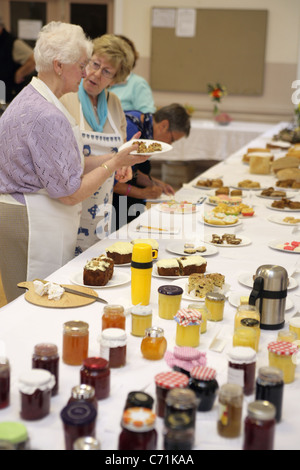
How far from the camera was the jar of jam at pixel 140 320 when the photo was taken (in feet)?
6.12

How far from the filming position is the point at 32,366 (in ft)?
5.09

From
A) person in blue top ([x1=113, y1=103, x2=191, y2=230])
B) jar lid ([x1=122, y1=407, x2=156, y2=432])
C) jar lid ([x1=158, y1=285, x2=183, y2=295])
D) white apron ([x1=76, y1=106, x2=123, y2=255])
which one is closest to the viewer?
jar lid ([x1=122, y1=407, x2=156, y2=432])

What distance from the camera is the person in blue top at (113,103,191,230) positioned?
3.95m

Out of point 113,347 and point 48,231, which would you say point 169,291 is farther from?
point 48,231

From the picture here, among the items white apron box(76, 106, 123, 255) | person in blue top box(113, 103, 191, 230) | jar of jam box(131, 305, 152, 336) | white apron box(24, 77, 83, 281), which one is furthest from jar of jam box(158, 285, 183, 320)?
person in blue top box(113, 103, 191, 230)

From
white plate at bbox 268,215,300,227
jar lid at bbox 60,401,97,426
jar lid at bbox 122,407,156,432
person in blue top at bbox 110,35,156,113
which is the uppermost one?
person in blue top at bbox 110,35,156,113

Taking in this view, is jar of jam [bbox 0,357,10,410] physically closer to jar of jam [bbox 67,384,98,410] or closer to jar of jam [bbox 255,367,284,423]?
jar of jam [bbox 67,384,98,410]

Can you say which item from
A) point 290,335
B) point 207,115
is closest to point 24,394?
point 290,335

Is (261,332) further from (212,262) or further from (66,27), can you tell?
(66,27)

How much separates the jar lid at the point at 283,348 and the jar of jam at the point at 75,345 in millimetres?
499

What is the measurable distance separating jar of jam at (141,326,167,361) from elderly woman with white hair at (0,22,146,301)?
3.33 ft

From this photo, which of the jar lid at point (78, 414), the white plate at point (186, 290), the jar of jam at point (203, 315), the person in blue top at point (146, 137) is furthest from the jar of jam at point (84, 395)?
the person in blue top at point (146, 137)
